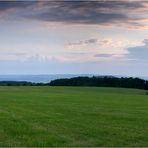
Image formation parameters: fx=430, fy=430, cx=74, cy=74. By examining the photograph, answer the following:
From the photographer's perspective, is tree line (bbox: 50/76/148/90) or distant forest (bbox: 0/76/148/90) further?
distant forest (bbox: 0/76/148/90)

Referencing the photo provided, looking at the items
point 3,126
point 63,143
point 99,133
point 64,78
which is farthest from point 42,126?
point 64,78

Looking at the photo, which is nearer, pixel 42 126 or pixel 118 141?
pixel 118 141

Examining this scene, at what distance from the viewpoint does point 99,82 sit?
97812 mm

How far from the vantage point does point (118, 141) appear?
1398cm

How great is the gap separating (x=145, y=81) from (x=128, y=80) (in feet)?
13.4

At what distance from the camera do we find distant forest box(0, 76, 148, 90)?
9400 centimetres

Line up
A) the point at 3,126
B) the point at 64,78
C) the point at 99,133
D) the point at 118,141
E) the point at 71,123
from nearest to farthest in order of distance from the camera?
the point at 118,141
the point at 99,133
the point at 3,126
the point at 71,123
the point at 64,78

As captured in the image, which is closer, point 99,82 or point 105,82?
point 105,82

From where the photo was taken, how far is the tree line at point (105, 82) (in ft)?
308

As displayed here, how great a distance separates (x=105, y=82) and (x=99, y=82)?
151 centimetres

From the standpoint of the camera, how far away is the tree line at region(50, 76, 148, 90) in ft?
308

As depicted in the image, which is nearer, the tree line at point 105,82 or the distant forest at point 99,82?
the tree line at point 105,82

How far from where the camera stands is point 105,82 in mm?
97062

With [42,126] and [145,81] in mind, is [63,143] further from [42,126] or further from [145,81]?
[145,81]
